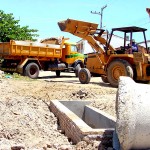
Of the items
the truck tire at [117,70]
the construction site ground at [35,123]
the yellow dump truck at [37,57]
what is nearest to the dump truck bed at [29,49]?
the yellow dump truck at [37,57]

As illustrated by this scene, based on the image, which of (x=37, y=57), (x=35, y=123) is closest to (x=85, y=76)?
(x=37, y=57)

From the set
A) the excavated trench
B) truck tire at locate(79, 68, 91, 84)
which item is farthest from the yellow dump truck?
the excavated trench

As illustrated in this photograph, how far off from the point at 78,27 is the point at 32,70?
4903 mm

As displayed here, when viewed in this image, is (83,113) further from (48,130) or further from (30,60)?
(30,60)

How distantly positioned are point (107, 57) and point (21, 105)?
24.1ft

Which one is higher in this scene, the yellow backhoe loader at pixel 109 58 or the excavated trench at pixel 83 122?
the yellow backhoe loader at pixel 109 58

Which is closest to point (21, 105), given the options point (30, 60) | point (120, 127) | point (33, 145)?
point (33, 145)

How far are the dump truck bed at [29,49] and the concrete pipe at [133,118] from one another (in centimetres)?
1394

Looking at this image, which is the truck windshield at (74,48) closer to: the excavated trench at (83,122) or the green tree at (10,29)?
the green tree at (10,29)

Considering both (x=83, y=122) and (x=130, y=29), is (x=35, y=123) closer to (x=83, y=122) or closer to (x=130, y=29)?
(x=83, y=122)

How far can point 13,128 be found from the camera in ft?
21.0

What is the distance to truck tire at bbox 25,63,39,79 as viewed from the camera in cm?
1852

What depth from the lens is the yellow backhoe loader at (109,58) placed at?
43.8ft

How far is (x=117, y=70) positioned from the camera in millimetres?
13961
